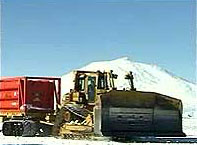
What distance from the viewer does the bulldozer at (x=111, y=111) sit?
1816 cm

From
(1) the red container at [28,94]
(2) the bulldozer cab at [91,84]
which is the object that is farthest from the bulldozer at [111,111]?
(1) the red container at [28,94]

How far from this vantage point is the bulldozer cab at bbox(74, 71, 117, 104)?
64.7 ft

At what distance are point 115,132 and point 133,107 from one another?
105 centimetres

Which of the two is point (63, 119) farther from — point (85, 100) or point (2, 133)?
point (2, 133)

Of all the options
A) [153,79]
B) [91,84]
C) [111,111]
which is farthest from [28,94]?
[153,79]

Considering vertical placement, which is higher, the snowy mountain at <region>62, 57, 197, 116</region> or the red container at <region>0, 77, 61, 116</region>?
the snowy mountain at <region>62, 57, 197, 116</region>

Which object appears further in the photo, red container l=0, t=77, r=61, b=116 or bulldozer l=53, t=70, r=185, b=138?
red container l=0, t=77, r=61, b=116

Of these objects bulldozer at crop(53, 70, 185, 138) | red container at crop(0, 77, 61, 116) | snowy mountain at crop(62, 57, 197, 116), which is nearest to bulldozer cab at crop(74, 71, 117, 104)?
bulldozer at crop(53, 70, 185, 138)

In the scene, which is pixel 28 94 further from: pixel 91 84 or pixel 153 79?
pixel 153 79

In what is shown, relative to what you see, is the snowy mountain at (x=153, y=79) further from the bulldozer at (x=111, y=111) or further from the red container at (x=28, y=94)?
the bulldozer at (x=111, y=111)

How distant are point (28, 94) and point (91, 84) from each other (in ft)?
9.99

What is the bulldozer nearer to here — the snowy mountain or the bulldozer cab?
the bulldozer cab

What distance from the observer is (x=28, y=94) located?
21.7m

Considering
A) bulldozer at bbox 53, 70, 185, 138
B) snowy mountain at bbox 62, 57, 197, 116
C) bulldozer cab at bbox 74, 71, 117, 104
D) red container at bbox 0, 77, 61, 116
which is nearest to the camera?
bulldozer at bbox 53, 70, 185, 138
